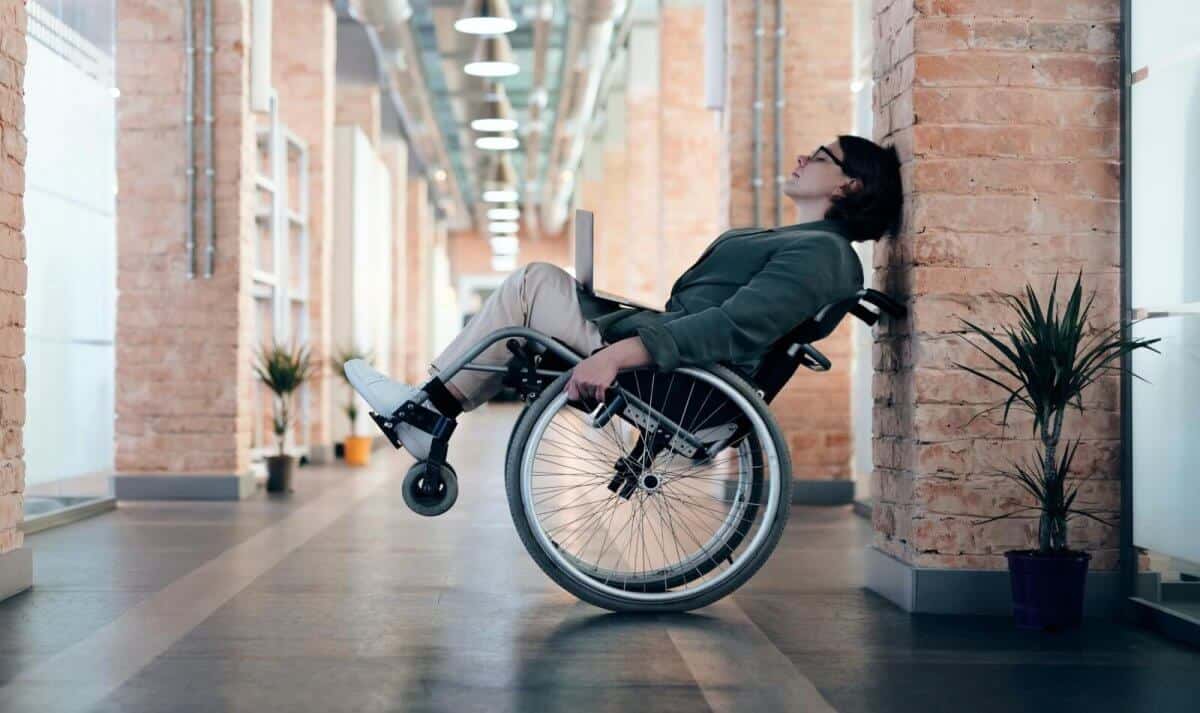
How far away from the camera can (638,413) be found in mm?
3236

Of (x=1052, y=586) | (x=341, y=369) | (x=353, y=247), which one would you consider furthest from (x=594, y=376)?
(x=353, y=247)

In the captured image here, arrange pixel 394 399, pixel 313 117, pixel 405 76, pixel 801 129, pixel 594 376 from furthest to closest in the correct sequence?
pixel 405 76, pixel 313 117, pixel 801 129, pixel 394 399, pixel 594 376

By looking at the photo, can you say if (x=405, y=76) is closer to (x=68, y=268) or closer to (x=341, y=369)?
(x=341, y=369)

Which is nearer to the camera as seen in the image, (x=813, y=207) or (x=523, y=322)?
(x=523, y=322)

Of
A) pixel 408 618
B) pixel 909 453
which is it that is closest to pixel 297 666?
pixel 408 618

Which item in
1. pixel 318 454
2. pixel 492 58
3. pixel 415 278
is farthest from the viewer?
pixel 415 278

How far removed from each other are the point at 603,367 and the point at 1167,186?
1381mm

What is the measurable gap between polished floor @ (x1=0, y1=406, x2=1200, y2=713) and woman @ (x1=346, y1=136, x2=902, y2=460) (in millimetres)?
539

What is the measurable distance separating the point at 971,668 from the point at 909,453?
2.87 ft

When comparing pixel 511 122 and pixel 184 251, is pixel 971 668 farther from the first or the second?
pixel 511 122

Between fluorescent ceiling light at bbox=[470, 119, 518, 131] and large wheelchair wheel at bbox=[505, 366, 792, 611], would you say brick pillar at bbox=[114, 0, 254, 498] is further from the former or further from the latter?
fluorescent ceiling light at bbox=[470, 119, 518, 131]

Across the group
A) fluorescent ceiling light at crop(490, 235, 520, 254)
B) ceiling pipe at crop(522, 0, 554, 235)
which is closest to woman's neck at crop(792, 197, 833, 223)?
ceiling pipe at crop(522, 0, 554, 235)

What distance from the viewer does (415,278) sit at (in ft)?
65.5

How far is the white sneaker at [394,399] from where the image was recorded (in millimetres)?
3307
